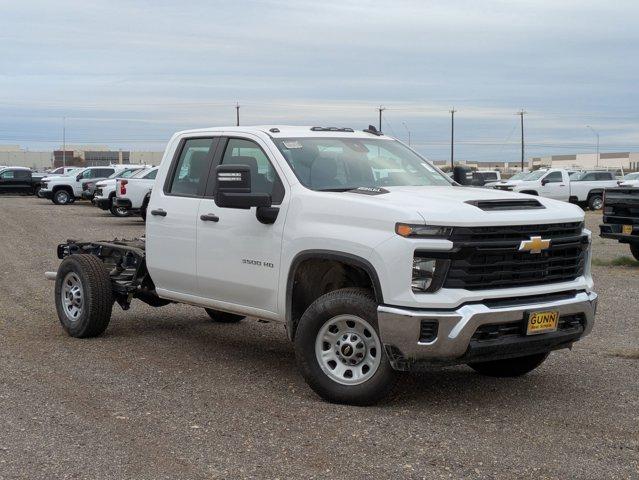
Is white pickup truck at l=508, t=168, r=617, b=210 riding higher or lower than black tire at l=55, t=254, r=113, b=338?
higher

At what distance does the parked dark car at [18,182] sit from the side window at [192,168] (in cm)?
4466

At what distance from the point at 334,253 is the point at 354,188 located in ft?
Result: 2.65

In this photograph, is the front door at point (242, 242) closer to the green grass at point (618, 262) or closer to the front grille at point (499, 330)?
the front grille at point (499, 330)

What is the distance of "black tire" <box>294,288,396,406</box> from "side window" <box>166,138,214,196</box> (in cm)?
197

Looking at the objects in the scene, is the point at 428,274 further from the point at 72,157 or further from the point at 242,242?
the point at 72,157

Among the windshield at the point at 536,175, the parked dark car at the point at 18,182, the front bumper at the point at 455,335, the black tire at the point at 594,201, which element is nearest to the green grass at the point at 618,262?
the front bumper at the point at 455,335

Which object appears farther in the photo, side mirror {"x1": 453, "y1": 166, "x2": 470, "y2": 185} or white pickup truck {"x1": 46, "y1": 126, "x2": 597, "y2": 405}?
side mirror {"x1": 453, "y1": 166, "x2": 470, "y2": 185}

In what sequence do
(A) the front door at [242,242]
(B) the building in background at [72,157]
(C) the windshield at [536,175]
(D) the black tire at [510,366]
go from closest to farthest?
(A) the front door at [242,242] → (D) the black tire at [510,366] → (C) the windshield at [536,175] → (B) the building in background at [72,157]

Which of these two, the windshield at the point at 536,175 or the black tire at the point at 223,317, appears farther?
the windshield at the point at 536,175

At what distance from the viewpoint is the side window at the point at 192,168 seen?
7.99 meters

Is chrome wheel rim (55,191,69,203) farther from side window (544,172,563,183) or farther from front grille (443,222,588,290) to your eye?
front grille (443,222,588,290)

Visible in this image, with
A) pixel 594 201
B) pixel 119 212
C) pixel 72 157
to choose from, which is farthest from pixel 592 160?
pixel 119 212

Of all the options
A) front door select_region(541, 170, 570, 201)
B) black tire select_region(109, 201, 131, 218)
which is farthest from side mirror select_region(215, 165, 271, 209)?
front door select_region(541, 170, 570, 201)

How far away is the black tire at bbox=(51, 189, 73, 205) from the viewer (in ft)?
136
